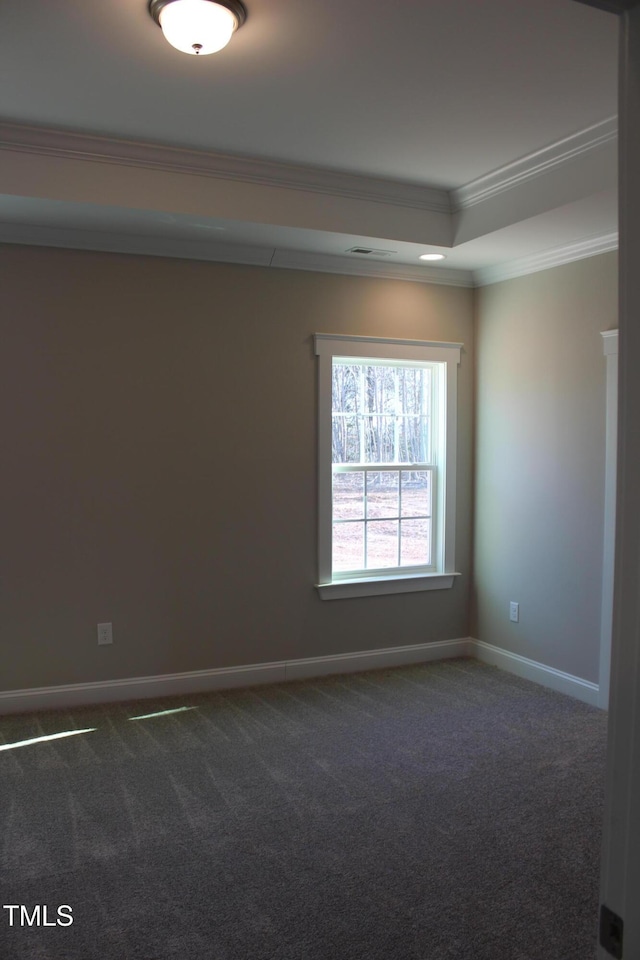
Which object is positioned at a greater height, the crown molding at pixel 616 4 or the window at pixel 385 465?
the crown molding at pixel 616 4

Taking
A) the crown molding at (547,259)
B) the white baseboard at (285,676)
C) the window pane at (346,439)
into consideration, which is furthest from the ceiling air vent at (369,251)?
the white baseboard at (285,676)

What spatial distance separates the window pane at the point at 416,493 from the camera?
4.90 meters

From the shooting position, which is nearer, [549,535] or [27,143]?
[27,143]

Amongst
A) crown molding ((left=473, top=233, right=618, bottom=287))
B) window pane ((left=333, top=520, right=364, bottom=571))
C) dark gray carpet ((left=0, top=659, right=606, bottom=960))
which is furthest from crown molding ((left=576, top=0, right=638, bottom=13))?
window pane ((left=333, top=520, right=364, bottom=571))

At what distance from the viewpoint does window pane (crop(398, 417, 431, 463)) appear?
489 centimetres

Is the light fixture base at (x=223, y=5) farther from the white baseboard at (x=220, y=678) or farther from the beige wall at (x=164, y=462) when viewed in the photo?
the white baseboard at (x=220, y=678)

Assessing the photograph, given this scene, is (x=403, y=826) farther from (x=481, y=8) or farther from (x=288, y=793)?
(x=481, y=8)

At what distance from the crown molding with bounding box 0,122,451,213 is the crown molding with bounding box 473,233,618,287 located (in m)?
0.64

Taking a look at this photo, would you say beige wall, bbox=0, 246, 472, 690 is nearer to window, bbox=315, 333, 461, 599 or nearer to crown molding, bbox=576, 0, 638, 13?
window, bbox=315, 333, 461, 599

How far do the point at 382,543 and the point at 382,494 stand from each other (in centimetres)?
Result: 33

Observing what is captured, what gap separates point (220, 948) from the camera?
82.8 inches

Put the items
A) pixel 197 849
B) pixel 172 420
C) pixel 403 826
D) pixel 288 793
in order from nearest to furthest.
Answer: pixel 197 849 → pixel 403 826 → pixel 288 793 → pixel 172 420

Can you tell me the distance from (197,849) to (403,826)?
77cm

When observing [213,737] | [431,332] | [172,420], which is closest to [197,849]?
[213,737]
